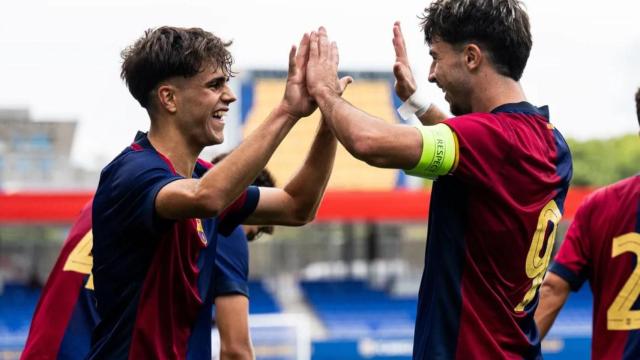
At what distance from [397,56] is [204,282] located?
125 centimetres

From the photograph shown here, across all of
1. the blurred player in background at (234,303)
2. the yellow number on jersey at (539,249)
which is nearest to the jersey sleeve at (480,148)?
the yellow number on jersey at (539,249)

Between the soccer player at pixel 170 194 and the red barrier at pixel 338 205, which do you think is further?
the red barrier at pixel 338 205

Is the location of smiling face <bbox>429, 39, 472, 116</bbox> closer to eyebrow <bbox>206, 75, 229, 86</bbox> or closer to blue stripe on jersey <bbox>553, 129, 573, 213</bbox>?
blue stripe on jersey <bbox>553, 129, 573, 213</bbox>

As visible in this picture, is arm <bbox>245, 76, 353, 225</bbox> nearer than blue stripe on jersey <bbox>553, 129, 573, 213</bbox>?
No

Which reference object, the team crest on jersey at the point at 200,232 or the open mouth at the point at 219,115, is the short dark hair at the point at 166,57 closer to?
the open mouth at the point at 219,115

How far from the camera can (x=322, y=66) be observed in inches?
148

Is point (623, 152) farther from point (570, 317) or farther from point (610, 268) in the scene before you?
point (610, 268)

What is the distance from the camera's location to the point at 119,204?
350cm

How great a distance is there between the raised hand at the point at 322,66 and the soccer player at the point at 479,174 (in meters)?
0.02

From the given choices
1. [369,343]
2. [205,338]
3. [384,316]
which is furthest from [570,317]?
[205,338]

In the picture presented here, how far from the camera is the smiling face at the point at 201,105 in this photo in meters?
3.74

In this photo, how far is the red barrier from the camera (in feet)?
54.1

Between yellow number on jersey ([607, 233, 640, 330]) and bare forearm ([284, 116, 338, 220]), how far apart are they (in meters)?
1.40

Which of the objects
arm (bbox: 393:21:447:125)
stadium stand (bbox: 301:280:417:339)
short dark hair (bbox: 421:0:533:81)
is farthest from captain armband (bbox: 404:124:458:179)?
stadium stand (bbox: 301:280:417:339)
